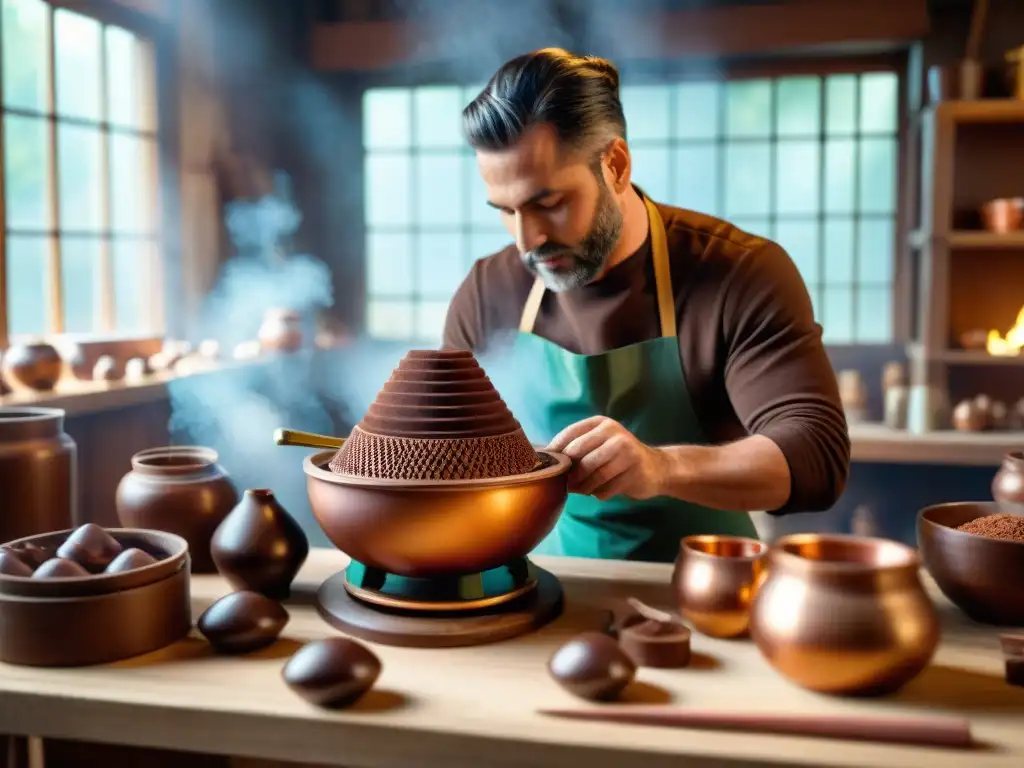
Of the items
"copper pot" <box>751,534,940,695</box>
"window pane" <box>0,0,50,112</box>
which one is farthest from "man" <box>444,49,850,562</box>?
Answer: "window pane" <box>0,0,50,112</box>

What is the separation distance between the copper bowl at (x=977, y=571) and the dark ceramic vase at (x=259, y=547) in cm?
90

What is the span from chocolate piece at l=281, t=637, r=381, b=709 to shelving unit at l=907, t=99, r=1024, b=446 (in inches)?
143

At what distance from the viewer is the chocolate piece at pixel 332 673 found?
1.06 m

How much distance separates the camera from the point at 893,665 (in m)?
1.05

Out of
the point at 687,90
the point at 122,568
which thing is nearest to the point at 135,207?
the point at 687,90

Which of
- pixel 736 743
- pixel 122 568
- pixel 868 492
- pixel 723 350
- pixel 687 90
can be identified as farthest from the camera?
pixel 687 90

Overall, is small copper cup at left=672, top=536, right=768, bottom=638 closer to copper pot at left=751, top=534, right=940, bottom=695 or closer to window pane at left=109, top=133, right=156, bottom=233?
copper pot at left=751, top=534, right=940, bottom=695

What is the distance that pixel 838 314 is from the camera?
4984 mm

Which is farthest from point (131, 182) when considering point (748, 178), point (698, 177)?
point (748, 178)

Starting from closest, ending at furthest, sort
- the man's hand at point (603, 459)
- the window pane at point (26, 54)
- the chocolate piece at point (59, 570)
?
the chocolate piece at point (59, 570) < the man's hand at point (603, 459) < the window pane at point (26, 54)

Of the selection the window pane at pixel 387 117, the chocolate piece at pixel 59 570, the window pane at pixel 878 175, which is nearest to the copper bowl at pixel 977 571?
the chocolate piece at pixel 59 570

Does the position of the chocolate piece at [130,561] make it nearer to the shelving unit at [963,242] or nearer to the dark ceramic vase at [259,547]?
the dark ceramic vase at [259,547]

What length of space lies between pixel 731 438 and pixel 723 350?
0.22 metres

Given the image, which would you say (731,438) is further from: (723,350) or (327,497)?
(327,497)
